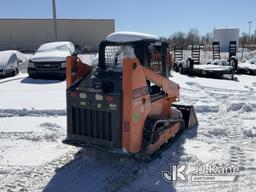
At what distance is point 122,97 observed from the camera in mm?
4855

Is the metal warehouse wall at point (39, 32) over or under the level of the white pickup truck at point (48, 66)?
over

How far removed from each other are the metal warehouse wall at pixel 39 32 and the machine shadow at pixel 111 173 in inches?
1664

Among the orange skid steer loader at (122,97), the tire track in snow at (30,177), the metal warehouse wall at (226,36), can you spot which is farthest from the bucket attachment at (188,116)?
the metal warehouse wall at (226,36)

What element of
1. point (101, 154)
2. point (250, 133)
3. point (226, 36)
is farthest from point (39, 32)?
point (101, 154)

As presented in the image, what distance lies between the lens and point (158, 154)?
5637 mm

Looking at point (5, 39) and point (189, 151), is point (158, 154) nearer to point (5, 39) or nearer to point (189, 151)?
point (189, 151)

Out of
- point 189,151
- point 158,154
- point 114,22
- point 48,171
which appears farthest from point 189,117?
point 114,22

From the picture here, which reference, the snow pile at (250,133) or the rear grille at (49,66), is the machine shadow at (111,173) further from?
the rear grille at (49,66)

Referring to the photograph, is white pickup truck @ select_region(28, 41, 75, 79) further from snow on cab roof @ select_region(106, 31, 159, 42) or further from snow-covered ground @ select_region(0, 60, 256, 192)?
snow on cab roof @ select_region(106, 31, 159, 42)

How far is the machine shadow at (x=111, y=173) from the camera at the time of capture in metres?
4.66

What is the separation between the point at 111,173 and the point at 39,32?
45559 mm

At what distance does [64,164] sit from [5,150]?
128cm

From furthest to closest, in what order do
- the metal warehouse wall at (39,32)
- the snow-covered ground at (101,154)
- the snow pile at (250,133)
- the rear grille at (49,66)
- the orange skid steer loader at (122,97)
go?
the metal warehouse wall at (39,32)
the rear grille at (49,66)
the snow pile at (250,133)
the orange skid steer loader at (122,97)
the snow-covered ground at (101,154)

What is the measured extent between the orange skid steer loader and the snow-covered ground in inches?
13.5
